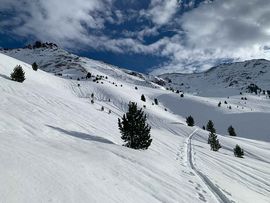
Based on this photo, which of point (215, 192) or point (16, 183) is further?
point (215, 192)

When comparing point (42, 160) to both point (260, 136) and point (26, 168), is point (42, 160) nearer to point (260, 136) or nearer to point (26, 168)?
point (26, 168)

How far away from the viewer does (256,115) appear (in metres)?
106

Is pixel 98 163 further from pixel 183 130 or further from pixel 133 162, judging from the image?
pixel 183 130

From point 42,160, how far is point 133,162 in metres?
5.32

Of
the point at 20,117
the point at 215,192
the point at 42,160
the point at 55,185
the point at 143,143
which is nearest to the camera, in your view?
the point at 55,185

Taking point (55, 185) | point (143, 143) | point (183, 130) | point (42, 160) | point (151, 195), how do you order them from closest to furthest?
point (55, 185) → point (151, 195) → point (42, 160) → point (143, 143) → point (183, 130)

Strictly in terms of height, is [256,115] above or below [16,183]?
above

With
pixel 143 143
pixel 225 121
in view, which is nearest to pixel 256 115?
pixel 225 121

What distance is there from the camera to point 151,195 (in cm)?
1048

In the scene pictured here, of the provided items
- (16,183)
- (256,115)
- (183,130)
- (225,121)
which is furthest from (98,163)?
(256,115)

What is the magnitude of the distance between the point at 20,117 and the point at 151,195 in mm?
13863

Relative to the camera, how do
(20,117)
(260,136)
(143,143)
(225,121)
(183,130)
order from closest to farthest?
(20,117) < (143,143) < (183,130) < (260,136) < (225,121)

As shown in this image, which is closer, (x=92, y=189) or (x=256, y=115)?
(x=92, y=189)

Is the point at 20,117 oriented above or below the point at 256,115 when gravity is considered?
below
